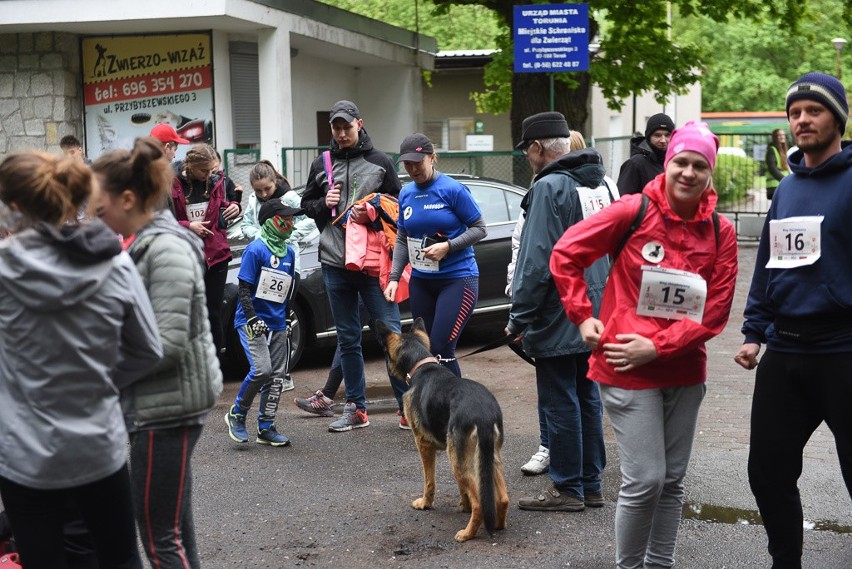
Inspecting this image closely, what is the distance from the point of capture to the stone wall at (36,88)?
15750 millimetres

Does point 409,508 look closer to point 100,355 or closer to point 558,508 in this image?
point 558,508

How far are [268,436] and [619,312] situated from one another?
3620 millimetres

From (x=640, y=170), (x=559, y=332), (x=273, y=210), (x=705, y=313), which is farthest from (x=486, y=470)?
(x=640, y=170)

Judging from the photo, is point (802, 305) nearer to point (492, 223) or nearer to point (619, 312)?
point (619, 312)

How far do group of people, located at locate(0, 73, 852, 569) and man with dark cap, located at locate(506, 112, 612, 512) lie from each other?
0.01m

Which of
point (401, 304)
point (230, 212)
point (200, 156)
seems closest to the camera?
point (200, 156)

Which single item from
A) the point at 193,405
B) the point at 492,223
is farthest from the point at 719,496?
the point at 492,223

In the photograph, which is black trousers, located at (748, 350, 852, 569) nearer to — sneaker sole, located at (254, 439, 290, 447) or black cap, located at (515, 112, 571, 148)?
black cap, located at (515, 112, 571, 148)

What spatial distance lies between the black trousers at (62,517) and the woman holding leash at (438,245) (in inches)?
138

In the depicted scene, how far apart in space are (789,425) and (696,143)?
1.15 metres

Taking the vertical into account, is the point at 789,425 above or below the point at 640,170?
below

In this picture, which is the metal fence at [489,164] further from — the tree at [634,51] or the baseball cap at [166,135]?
the baseball cap at [166,135]

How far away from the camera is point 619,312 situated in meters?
4.35

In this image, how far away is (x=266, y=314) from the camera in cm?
727
